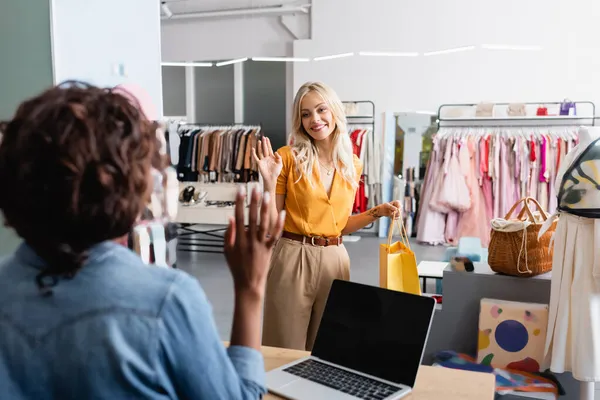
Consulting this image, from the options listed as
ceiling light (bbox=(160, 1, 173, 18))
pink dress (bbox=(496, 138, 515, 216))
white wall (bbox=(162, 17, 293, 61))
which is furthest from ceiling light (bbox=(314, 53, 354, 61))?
ceiling light (bbox=(160, 1, 173, 18))

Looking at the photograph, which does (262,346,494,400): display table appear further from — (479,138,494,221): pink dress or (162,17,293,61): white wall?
(162,17,293,61): white wall

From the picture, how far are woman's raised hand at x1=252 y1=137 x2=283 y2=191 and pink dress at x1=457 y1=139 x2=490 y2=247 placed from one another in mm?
5614

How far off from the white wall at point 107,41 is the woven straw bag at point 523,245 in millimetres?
2001

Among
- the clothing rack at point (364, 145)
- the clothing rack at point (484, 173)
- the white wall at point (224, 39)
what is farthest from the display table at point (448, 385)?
the white wall at point (224, 39)

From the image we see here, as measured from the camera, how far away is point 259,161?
233 centimetres

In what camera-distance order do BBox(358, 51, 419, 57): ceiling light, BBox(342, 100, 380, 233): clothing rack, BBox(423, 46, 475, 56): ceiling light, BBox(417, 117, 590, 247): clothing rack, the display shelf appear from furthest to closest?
BBox(358, 51, 419, 57): ceiling light, BBox(342, 100, 380, 233): clothing rack, BBox(423, 46, 475, 56): ceiling light, BBox(417, 117, 590, 247): clothing rack, the display shelf

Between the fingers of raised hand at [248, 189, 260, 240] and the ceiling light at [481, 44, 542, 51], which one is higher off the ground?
the ceiling light at [481, 44, 542, 51]

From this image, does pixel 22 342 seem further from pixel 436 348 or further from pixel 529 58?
pixel 529 58

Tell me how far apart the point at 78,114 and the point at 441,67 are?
795cm

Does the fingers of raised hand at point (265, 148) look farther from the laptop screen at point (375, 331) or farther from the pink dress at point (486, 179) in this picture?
the pink dress at point (486, 179)

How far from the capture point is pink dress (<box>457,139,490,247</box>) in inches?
297

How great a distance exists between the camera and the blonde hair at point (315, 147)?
2.54 metres

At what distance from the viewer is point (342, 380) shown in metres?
1.57

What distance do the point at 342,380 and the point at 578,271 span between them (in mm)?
1444
